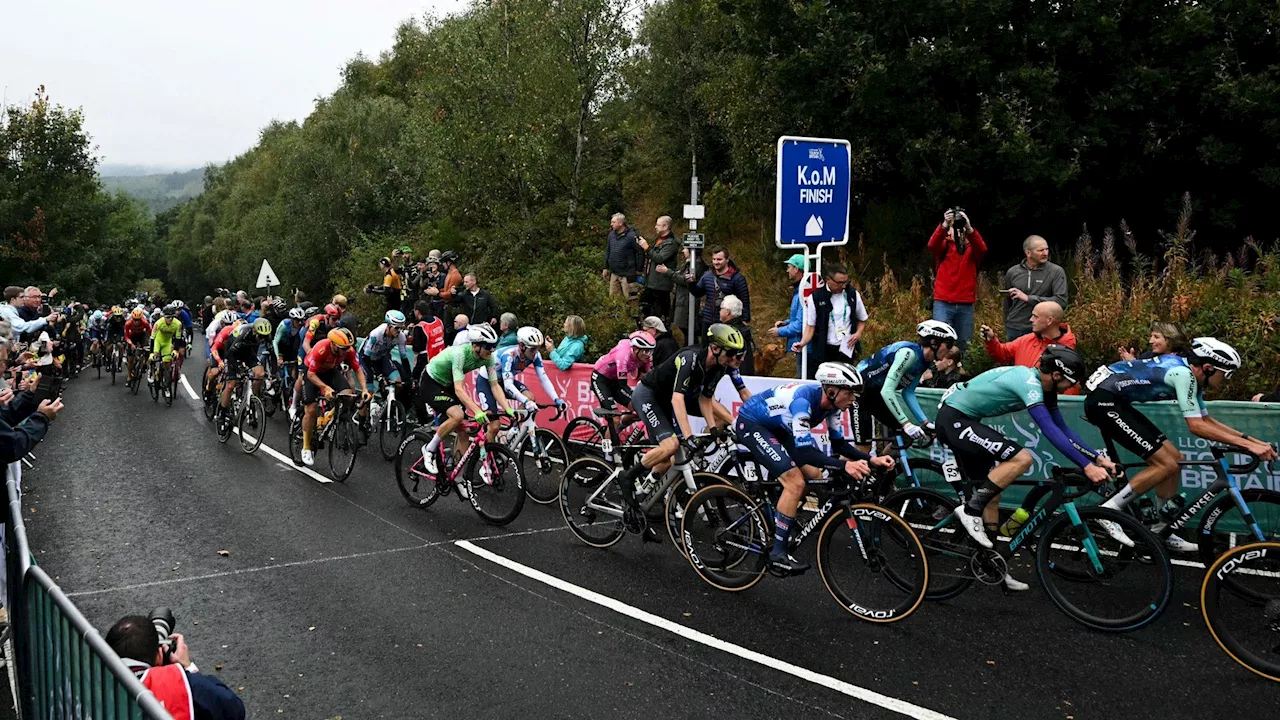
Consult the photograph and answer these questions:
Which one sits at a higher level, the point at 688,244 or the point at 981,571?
the point at 688,244

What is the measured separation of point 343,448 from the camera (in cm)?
1223

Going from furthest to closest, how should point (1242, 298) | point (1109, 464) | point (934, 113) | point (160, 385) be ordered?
point (160, 385)
point (934, 113)
point (1242, 298)
point (1109, 464)

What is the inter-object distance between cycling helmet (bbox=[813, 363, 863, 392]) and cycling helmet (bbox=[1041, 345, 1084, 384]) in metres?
1.27

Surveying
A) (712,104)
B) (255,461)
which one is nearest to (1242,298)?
(255,461)

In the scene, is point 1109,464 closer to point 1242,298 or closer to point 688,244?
point 1242,298

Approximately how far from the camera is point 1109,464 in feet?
21.0

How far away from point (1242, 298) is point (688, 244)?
6.18 metres

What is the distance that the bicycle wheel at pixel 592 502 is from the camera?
8523mm

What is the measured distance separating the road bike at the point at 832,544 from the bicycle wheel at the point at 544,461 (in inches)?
116

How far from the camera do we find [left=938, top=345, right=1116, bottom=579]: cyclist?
21.7 feet

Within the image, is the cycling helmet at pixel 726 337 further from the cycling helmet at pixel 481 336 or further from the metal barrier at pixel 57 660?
the metal barrier at pixel 57 660

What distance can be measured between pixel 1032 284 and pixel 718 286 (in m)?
Result: 3.87

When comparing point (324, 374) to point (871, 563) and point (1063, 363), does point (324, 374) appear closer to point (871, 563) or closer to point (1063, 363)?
point (871, 563)

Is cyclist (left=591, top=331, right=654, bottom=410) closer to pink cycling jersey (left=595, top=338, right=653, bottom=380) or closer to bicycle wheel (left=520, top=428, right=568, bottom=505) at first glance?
pink cycling jersey (left=595, top=338, right=653, bottom=380)
